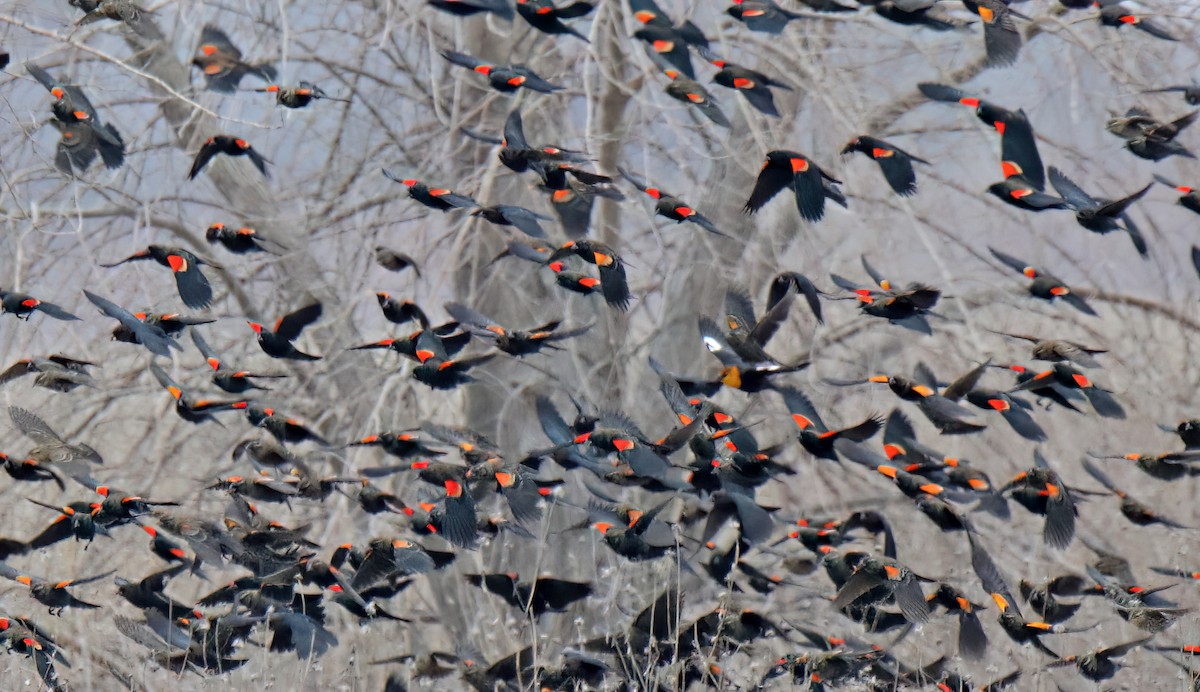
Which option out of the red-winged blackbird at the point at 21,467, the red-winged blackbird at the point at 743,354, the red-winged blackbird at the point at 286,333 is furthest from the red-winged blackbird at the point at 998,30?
the red-winged blackbird at the point at 21,467

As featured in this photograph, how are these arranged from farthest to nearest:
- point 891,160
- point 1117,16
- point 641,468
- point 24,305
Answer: point 1117,16 < point 891,160 < point 24,305 < point 641,468

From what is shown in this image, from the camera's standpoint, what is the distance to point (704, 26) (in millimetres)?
7926

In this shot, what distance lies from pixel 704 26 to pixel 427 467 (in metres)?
3.77

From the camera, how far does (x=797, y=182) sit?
17.8 ft

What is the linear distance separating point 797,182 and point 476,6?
72.1 inches

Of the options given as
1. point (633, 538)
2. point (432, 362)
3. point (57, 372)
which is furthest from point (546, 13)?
point (57, 372)

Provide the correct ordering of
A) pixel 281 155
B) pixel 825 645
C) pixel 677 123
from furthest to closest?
1. pixel 281 155
2. pixel 677 123
3. pixel 825 645

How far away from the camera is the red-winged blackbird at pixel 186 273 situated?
577 centimetres

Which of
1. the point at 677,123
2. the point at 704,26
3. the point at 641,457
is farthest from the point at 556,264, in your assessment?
the point at 704,26

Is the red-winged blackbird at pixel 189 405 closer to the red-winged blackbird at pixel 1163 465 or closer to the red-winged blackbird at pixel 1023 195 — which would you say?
the red-winged blackbird at pixel 1023 195

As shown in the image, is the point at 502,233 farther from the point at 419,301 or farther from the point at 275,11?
the point at 275,11

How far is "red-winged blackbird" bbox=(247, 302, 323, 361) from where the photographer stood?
6.16m

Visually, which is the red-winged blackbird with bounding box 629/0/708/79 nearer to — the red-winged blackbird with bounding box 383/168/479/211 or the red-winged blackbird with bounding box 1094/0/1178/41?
the red-winged blackbird with bounding box 383/168/479/211

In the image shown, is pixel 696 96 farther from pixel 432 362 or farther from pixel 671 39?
pixel 432 362
